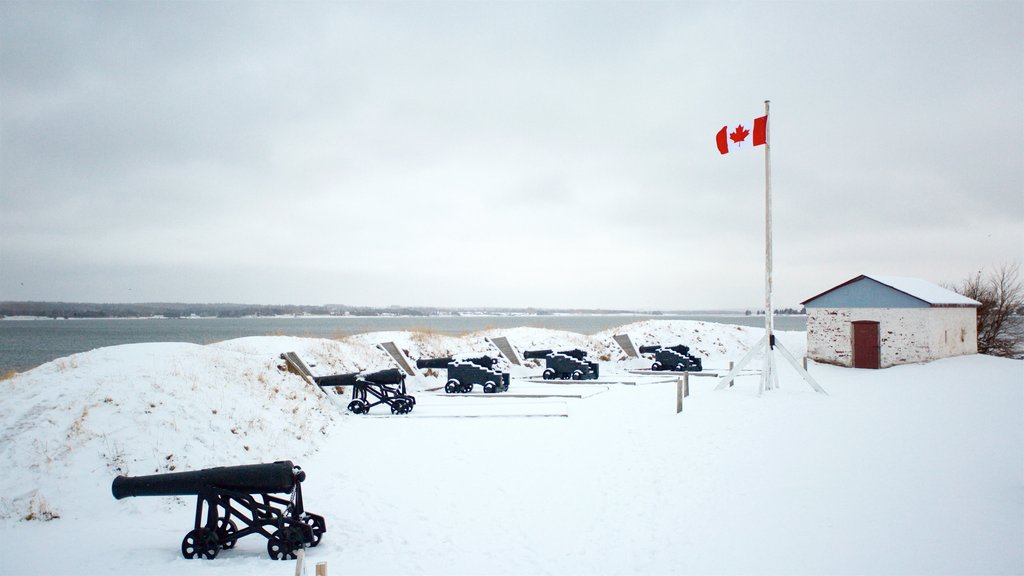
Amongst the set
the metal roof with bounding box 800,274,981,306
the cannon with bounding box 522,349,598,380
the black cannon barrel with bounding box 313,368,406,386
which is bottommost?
the cannon with bounding box 522,349,598,380

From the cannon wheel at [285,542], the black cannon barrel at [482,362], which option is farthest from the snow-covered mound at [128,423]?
the black cannon barrel at [482,362]

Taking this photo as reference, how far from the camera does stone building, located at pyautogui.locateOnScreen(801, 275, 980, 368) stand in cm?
2145

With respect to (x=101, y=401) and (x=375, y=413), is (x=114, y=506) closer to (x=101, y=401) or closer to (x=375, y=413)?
(x=101, y=401)

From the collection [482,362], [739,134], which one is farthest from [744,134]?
[482,362]

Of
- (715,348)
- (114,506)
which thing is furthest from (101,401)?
(715,348)

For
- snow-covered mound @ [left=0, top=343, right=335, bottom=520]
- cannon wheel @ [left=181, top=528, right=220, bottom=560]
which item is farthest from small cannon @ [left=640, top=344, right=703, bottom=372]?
cannon wheel @ [left=181, top=528, right=220, bottom=560]

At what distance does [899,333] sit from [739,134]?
36.4 ft

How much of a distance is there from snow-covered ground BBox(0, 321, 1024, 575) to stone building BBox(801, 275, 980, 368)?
676 cm

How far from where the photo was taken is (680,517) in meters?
6.93

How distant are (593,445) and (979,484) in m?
5.48

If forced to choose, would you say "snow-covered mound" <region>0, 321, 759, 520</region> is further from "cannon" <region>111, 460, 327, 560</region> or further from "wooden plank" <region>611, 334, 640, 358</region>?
"wooden plank" <region>611, 334, 640, 358</region>

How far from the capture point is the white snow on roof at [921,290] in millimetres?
21734

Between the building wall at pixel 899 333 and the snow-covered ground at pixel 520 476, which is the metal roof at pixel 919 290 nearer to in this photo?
the building wall at pixel 899 333

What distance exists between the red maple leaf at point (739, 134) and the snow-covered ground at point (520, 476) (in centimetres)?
709
